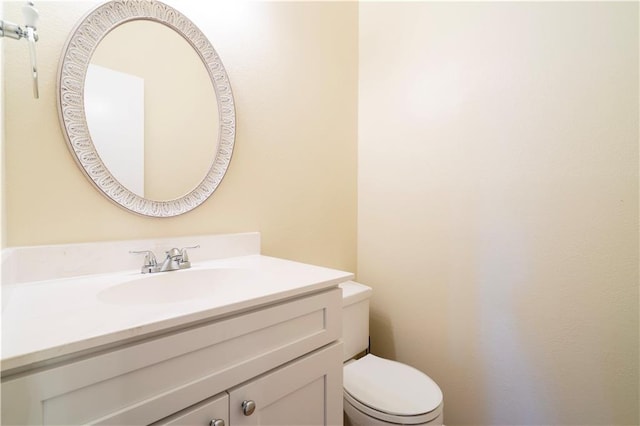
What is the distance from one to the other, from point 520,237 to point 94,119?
1.59 m

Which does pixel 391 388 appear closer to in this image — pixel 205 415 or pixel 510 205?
pixel 205 415

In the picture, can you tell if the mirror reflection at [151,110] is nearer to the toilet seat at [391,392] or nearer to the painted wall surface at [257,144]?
the painted wall surface at [257,144]

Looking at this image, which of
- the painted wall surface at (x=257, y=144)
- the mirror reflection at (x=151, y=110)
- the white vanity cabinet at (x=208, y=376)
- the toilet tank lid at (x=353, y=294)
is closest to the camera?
the white vanity cabinet at (x=208, y=376)

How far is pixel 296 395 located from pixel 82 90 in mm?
1074

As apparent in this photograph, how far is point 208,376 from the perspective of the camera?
1.86 ft

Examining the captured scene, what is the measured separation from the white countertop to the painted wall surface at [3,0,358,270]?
0.19 metres

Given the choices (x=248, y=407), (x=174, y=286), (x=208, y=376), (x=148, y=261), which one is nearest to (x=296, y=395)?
→ (x=248, y=407)

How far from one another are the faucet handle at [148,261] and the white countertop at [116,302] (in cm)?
3

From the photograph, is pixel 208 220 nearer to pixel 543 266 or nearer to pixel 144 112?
pixel 144 112

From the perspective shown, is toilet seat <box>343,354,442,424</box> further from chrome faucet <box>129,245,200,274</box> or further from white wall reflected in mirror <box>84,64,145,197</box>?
white wall reflected in mirror <box>84,64,145,197</box>

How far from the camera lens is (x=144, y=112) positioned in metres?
0.96

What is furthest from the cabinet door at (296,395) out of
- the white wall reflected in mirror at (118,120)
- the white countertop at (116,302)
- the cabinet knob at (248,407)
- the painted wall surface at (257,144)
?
the white wall reflected in mirror at (118,120)

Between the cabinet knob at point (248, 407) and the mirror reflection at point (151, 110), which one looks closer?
the cabinet knob at point (248, 407)

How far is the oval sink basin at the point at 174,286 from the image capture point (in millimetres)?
784
